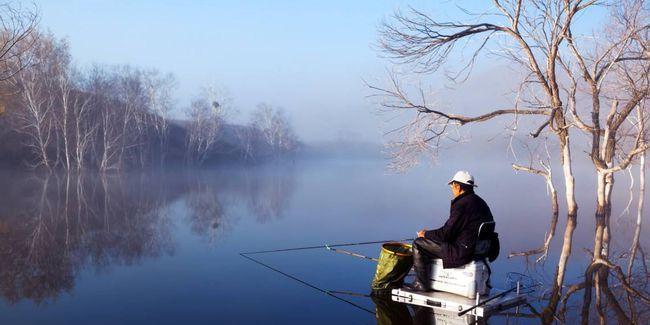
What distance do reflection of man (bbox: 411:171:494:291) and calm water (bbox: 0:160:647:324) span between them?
0.74 meters

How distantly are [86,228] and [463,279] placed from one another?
10.2m

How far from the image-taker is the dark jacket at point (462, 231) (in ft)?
19.5

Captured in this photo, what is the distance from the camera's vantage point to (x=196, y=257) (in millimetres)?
9602

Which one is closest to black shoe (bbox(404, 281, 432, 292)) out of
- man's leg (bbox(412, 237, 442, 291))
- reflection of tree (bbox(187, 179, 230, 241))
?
man's leg (bbox(412, 237, 442, 291))

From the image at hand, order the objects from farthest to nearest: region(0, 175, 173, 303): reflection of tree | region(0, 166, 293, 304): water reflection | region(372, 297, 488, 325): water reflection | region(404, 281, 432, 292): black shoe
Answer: region(0, 166, 293, 304): water reflection < region(0, 175, 173, 303): reflection of tree < region(404, 281, 432, 292): black shoe < region(372, 297, 488, 325): water reflection

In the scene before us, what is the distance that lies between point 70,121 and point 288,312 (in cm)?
4215

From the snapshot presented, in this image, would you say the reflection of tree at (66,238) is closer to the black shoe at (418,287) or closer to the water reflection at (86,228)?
the water reflection at (86,228)

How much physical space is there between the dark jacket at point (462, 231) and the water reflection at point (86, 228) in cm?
521

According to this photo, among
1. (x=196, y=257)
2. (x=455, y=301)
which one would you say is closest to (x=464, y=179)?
(x=455, y=301)

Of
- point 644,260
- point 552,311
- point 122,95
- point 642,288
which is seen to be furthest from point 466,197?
point 122,95

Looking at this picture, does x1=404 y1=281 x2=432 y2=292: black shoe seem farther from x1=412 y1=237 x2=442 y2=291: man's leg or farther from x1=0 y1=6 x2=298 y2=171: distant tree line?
x1=0 y1=6 x2=298 y2=171: distant tree line

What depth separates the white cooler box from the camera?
6.10 metres

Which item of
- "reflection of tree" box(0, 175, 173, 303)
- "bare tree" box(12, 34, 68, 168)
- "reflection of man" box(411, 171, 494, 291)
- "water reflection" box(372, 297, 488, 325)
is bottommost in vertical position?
"reflection of tree" box(0, 175, 173, 303)

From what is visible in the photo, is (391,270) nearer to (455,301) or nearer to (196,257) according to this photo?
(455,301)
